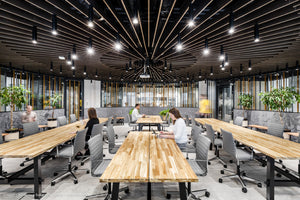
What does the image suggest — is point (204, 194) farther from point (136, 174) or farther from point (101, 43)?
point (101, 43)

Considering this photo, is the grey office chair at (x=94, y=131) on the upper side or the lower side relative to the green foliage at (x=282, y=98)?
lower

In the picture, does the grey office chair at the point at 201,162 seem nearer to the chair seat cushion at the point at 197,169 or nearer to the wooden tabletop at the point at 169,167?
the chair seat cushion at the point at 197,169

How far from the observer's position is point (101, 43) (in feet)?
15.9

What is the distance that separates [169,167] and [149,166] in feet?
0.84

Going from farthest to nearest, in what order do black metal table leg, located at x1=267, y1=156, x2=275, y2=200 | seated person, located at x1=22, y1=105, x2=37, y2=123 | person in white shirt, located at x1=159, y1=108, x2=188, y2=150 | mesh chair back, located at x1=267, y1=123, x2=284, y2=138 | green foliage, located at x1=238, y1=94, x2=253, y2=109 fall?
green foliage, located at x1=238, y1=94, x2=253, y2=109, seated person, located at x1=22, y1=105, x2=37, y2=123, mesh chair back, located at x1=267, y1=123, x2=284, y2=138, person in white shirt, located at x1=159, y1=108, x2=188, y2=150, black metal table leg, located at x1=267, y1=156, x2=275, y2=200

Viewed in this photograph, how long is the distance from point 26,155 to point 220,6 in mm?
4229

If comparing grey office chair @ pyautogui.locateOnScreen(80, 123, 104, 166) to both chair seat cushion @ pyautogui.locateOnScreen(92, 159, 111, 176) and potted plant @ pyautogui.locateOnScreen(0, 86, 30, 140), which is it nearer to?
chair seat cushion @ pyautogui.locateOnScreen(92, 159, 111, 176)

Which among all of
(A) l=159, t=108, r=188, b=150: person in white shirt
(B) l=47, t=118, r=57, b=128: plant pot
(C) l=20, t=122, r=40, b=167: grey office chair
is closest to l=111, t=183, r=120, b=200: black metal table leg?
(A) l=159, t=108, r=188, b=150: person in white shirt

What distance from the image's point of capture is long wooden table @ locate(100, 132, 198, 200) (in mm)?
1714

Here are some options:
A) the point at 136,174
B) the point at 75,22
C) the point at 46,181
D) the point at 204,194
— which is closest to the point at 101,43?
the point at 75,22

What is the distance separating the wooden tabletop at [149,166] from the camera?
1715mm

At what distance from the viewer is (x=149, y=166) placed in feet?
6.66

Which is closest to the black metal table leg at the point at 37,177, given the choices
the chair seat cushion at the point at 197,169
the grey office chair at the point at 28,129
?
the grey office chair at the point at 28,129

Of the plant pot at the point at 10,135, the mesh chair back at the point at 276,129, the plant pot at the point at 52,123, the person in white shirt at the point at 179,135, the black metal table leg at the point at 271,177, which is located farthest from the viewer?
the plant pot at the point at 52,123
